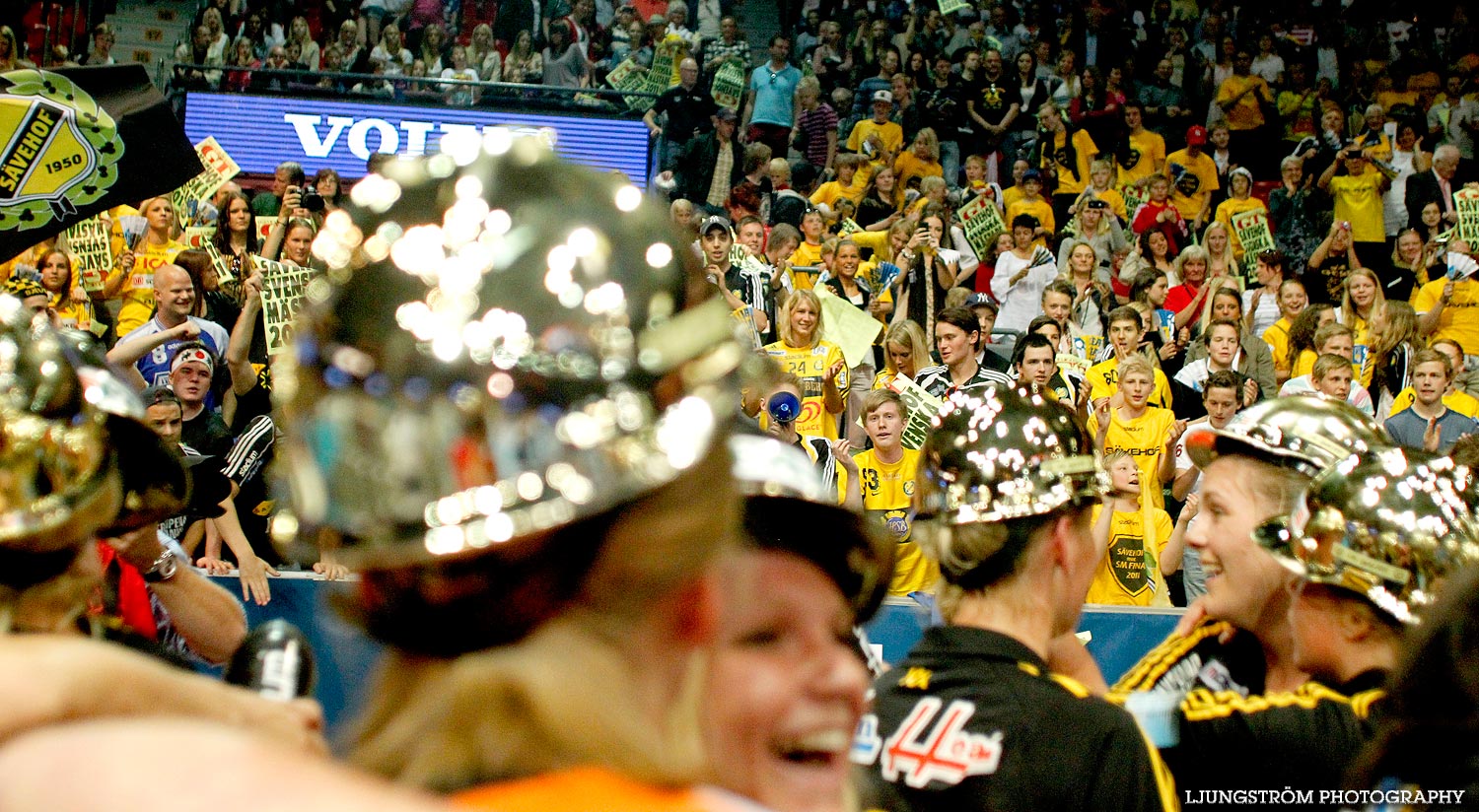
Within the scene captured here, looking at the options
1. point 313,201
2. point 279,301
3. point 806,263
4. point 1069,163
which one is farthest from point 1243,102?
point 279,301

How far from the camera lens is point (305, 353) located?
118 centimetres

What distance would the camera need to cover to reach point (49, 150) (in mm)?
5195

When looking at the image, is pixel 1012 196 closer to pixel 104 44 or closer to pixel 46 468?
pixel 104 44

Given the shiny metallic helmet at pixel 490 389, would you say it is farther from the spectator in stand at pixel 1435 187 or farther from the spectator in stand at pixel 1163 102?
the spectator in stand at pixel 1163 102

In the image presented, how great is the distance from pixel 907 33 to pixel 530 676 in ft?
59.9

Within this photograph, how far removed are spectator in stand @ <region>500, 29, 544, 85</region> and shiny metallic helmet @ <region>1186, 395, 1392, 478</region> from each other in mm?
14657

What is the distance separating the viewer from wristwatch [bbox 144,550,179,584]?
352 cm

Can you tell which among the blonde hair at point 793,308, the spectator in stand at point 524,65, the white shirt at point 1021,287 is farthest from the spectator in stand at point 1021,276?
the spectator in stand at point 524,65

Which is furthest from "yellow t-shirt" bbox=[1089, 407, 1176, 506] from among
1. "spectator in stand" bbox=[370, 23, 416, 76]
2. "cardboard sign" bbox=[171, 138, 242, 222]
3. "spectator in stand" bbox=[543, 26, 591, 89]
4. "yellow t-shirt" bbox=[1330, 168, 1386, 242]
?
"spectator in stand" bbox=[370, 23, 416, 76]

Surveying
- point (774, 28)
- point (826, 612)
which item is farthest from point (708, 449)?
point (774, 28)

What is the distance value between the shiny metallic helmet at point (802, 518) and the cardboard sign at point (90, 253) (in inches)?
344

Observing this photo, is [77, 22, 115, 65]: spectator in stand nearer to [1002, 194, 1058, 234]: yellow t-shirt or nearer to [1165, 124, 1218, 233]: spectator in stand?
[1002, 194, 1058, 234]: yellow t-shirt

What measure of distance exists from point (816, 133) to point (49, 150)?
478 inches

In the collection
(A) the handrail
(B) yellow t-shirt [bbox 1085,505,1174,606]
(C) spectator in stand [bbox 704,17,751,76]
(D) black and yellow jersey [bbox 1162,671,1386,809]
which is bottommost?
(B) yellow t-shirt [bbox 1085,505,1174,606]
